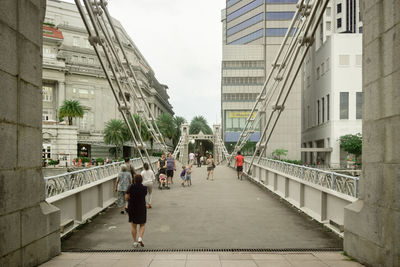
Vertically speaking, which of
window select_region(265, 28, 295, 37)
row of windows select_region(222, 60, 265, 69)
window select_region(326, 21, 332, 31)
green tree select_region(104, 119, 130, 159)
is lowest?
green tree select_region(104, 119, 130, 159)

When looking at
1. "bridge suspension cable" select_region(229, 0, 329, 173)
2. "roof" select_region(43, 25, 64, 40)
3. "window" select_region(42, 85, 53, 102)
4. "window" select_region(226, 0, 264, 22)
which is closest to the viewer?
"bridge suspension cable" select_region(229, 0, 329, 173)

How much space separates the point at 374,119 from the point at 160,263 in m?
4.46

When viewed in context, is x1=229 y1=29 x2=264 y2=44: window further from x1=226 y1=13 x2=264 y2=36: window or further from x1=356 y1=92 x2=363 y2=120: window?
x1=356 y1=92 x2=363 y2=120: window

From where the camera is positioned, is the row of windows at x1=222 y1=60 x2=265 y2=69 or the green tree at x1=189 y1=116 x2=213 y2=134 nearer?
the row of windows at x1=222 y1=60 x2=265 y2=69

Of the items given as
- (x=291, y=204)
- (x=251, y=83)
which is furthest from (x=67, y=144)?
(x=291, y=204)

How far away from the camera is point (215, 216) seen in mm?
10375

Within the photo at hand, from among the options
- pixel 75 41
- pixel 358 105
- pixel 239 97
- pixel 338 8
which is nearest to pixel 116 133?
pixel 75 41

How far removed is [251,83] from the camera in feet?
222

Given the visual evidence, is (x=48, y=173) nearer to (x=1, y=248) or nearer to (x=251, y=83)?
(x=1, y=248)

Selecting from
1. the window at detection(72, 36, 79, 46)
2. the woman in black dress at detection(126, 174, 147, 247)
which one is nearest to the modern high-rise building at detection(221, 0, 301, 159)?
the window at detection(72, 36, 79, 46)

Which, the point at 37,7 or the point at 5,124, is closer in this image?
the point at 5,124

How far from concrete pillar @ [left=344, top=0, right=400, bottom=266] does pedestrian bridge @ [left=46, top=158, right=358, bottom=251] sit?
1.24m

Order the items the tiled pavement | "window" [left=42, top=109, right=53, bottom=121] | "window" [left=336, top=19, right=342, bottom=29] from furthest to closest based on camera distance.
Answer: "window" [left=336, top=19, right=342, bottom=29], "window" [left=42, top=109, right=53, bottom=121], the tiled pavement

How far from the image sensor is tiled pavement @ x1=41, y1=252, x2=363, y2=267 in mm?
5848
